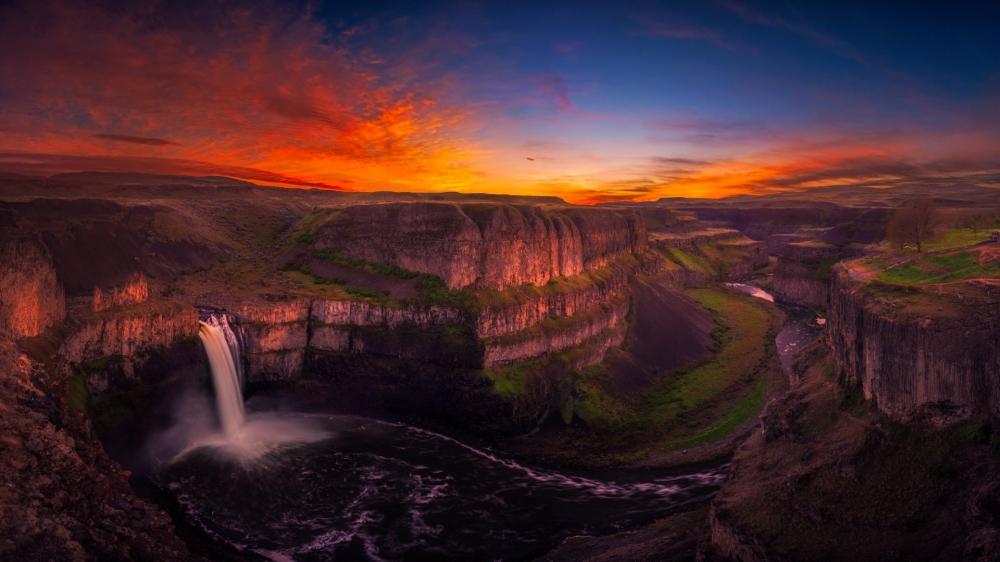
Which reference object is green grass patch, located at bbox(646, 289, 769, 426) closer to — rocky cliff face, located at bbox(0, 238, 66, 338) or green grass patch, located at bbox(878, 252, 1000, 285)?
green grass patch, located at bbox(878, 252, 1000, 285)

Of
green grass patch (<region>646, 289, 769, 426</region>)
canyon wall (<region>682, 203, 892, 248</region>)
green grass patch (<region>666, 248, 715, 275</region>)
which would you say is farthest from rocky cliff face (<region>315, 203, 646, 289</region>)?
canyon wall (<region>682, 203, 892, 248</region>)

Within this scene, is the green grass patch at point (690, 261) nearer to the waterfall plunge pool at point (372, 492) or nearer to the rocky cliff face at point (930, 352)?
the waterfall plunge pool at point (372, 492)

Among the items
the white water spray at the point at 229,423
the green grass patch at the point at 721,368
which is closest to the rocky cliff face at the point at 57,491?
the white water spray at the point at 229,423

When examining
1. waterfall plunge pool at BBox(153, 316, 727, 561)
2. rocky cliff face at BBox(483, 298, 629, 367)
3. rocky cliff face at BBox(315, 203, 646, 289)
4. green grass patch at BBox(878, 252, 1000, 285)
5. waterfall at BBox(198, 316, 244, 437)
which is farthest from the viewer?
rocky cliff face at BBox(315, 203, 646, 289)

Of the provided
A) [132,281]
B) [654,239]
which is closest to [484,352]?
[132,281]

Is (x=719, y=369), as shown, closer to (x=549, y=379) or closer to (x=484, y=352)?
(x=549, y=379)
